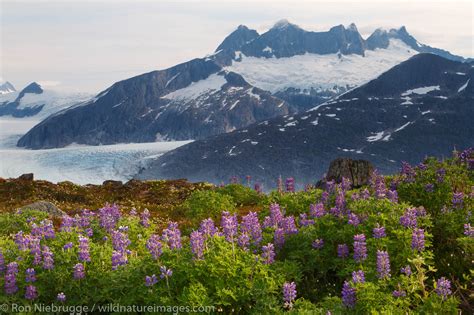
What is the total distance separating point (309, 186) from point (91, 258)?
7.89 metres

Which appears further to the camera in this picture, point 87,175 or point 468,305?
point 87,175

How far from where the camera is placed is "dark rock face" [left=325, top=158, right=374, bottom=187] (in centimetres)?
2597

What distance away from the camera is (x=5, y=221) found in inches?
526

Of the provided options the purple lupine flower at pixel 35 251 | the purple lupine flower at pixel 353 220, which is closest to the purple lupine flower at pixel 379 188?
the purple lupine flower at pixel 353 220

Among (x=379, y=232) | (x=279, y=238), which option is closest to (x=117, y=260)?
(x=279, y=238)

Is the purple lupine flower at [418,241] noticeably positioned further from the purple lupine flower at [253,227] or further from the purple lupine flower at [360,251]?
the purple lupine flower at [253,227]

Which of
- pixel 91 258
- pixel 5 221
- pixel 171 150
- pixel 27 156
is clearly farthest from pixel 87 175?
pixel 91 258

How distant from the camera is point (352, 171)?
26.1 m

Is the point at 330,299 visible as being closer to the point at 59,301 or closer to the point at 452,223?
the point at 59,301

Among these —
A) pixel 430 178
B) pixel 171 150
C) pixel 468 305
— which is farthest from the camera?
pixel 171 150

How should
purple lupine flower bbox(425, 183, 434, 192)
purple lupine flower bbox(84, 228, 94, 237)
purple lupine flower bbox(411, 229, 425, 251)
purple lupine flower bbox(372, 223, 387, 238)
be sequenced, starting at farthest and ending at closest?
purple lupine flower bbox(425, 183, 434, 192), purple lupine flower bbox(84, 228, 94, 237), purple lupine flower bbox(372, 223, 387, 238), purple lupine flower bbox(411, 229, 425, 251)

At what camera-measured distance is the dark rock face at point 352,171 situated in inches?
1022

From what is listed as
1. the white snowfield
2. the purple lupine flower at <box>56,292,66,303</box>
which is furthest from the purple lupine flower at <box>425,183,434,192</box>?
the white snowfield

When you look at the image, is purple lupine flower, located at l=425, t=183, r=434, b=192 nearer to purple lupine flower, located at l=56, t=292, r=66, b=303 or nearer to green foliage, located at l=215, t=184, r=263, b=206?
purple lupine flower, located at l=56, t=292, r=66, b=303
